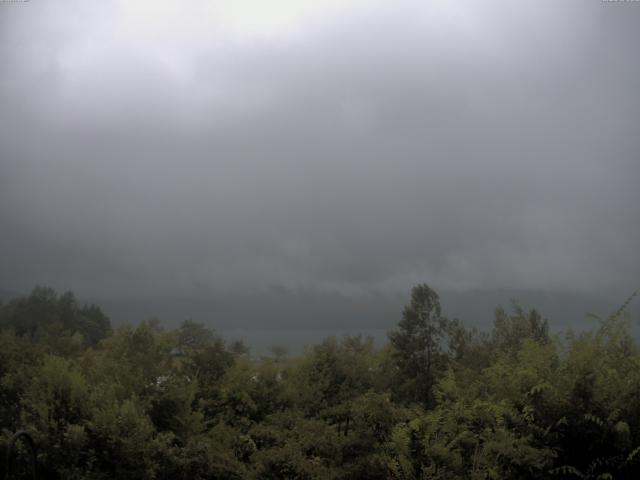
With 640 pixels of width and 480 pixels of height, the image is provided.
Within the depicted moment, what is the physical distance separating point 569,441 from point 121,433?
9.51m

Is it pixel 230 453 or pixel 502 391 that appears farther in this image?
pixel 230 453

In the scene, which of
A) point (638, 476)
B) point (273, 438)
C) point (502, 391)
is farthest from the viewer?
point (273, 438)

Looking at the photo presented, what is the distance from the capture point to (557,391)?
7477mm

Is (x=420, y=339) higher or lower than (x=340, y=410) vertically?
higher

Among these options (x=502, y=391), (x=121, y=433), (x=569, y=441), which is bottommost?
(x=121, y=433)

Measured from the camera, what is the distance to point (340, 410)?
51.2 feet

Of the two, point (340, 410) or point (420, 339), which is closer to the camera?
point (340, 410)

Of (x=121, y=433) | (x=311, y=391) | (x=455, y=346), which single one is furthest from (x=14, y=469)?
(x=455, y=346)

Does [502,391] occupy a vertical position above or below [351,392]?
above

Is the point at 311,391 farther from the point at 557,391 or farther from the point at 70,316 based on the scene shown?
the point at 70,316

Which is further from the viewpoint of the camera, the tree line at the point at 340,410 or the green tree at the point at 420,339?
the green tree at the point at 420,339

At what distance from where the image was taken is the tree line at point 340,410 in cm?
742

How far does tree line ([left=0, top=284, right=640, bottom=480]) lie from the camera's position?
292 inches

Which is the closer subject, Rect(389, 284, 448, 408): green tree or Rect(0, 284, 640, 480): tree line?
Rect(0, 284, 640, 480): tree line
